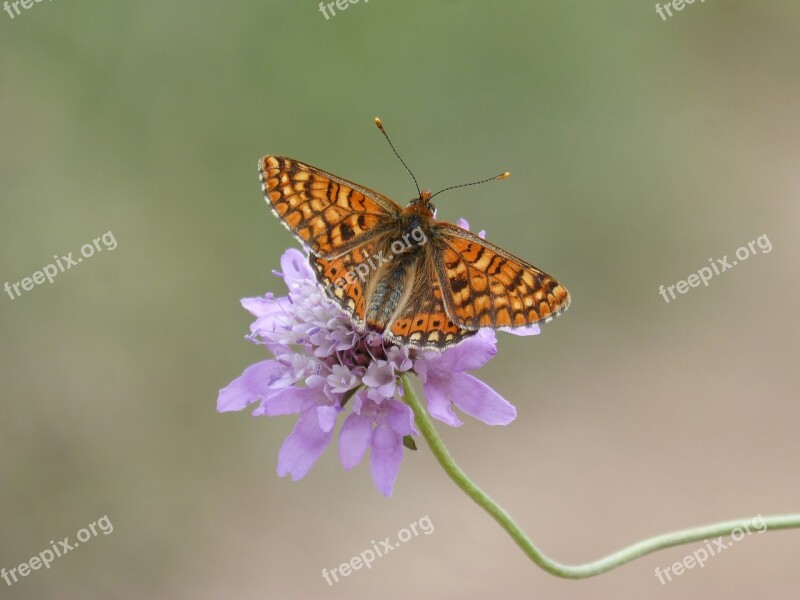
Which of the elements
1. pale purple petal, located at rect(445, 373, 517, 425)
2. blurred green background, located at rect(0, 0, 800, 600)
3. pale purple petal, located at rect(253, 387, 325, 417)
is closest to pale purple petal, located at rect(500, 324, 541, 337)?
pale purple petal, located at rect(445, 373, 517, 425)

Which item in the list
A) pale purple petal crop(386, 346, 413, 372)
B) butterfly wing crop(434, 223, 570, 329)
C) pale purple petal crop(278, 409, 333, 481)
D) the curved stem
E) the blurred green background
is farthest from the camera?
the blurred green background

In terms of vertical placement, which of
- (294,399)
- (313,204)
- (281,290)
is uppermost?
(281,290)

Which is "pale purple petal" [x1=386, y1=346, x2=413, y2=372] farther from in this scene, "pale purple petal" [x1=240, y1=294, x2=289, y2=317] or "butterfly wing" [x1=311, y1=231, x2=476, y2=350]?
"pale purple petal" [x1=240, y1=294, x2=289, y2=317]

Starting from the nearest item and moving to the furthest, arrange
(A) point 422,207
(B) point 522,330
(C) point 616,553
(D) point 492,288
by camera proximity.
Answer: (C) point 616,553
(D) point 492,288
(B) point 522,330
(A) point 422,207

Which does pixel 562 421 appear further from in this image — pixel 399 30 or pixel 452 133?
pixel 399 30

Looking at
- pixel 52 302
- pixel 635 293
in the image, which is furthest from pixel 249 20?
pixel 635 293

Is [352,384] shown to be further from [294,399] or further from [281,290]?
[281,290]

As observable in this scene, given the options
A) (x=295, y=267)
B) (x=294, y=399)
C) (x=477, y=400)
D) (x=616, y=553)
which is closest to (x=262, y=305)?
(x=295, y=267)
